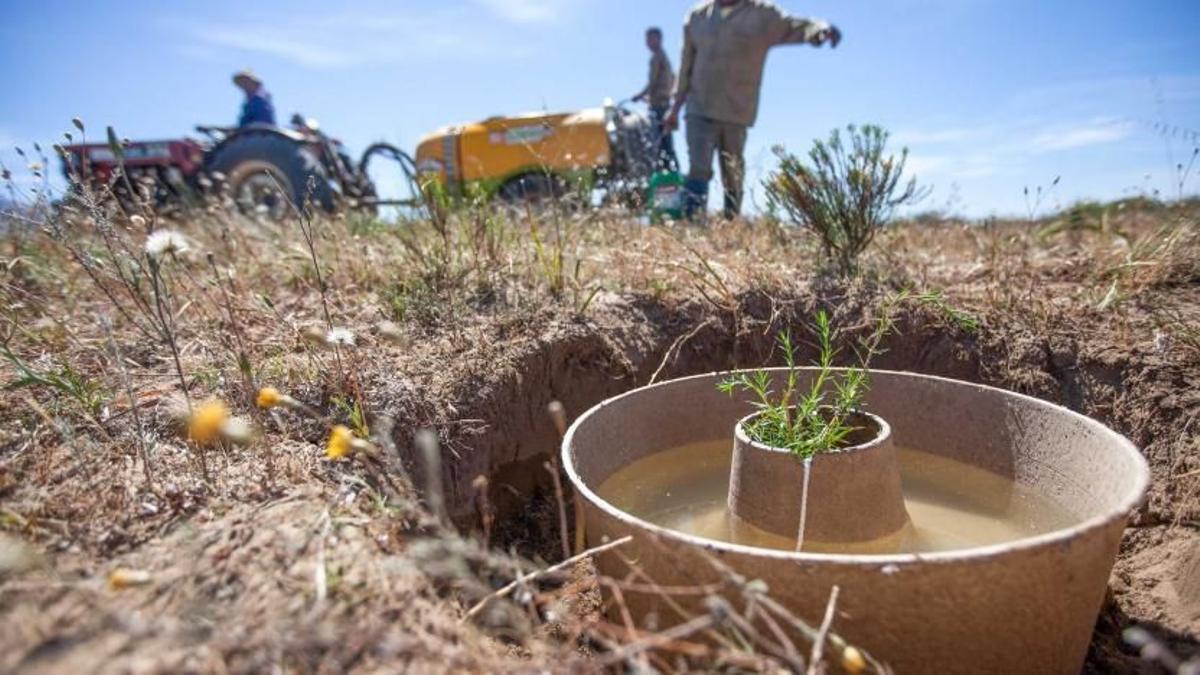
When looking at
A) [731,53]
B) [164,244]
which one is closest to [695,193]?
[731,53]

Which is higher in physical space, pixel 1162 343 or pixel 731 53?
pixel 731 53

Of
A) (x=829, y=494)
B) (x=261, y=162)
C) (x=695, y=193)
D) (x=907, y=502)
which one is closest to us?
(x=829, y=494)

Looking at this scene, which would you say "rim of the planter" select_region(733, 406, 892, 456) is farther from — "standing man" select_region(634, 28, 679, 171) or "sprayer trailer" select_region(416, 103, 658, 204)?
"standing man" select_region(634, 28, 679, 171)

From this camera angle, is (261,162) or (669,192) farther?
(261,162)

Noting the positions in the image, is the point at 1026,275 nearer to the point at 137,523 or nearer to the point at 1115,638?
the point at 1115,638

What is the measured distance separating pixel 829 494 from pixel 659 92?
6106 millimetres

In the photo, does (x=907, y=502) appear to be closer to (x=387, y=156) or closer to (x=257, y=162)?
(x=257, y=162)

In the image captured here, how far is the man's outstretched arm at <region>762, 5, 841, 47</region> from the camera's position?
192 inches

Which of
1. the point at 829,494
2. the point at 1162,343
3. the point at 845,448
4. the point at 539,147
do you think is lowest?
the point at 829,494

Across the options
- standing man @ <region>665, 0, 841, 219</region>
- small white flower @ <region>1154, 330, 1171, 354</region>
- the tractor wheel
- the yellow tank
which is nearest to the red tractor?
the tractor wheel

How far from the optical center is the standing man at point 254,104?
7.44 m

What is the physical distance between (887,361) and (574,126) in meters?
4.43

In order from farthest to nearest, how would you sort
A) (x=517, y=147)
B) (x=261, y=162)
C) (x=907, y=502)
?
(x=517, y=147) → (x=261, y=162) → (x=907, y=502)

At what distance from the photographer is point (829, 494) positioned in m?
1.92
